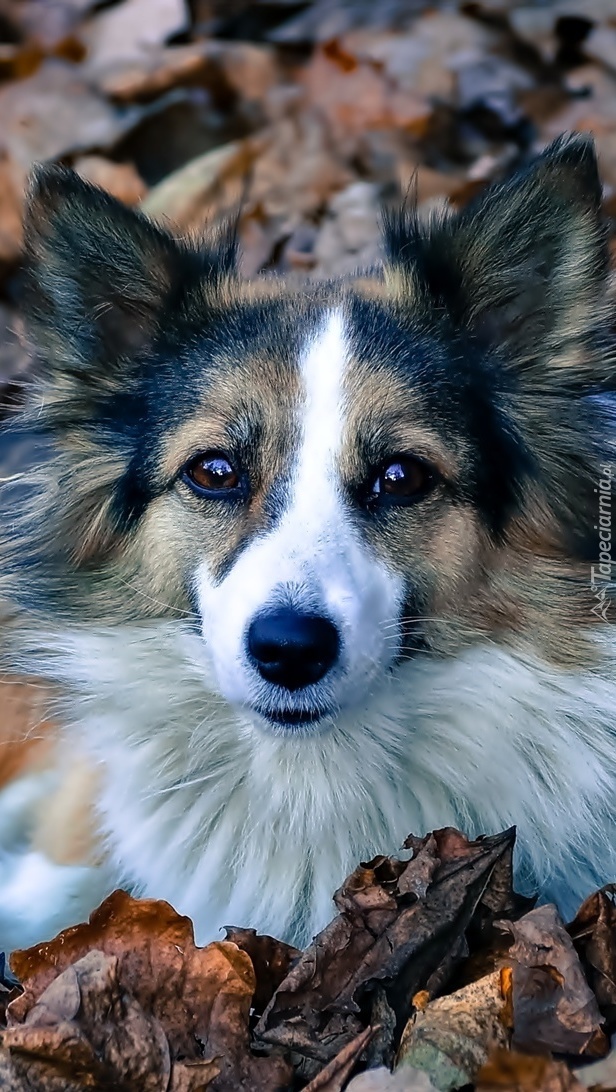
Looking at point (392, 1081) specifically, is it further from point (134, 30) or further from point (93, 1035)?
point (134, 30)

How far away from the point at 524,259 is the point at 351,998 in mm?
1619

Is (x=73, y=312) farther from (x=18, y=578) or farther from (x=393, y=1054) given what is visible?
(x=393, y=1054)

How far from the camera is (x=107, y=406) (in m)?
3.12

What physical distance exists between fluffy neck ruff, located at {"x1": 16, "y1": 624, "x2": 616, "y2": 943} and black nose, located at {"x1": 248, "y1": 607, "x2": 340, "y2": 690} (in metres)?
0.34

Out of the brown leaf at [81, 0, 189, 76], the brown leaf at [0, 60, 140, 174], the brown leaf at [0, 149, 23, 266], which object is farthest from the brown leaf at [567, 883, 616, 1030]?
the brown leaf at [81, 0, 189, 76]

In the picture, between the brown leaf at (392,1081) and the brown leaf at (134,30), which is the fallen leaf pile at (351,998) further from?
the brown leaf at (134,30)

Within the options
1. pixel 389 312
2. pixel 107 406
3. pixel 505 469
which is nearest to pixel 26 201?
pixel 107 406

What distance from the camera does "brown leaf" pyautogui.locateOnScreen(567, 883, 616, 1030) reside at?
224 cm

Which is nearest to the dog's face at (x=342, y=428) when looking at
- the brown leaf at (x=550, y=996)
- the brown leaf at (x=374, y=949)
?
the brown leaf at (x=374, y=949)

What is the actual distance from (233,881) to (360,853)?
1.03 feet

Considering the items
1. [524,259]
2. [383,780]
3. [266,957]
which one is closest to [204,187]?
[524,259]

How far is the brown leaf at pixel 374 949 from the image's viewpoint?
221 cm

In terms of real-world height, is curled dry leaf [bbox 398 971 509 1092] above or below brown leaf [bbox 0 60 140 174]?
below

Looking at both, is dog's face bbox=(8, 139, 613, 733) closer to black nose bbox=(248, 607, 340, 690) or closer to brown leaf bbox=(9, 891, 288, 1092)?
black nose bbox=(248, 607, 340, 690)
